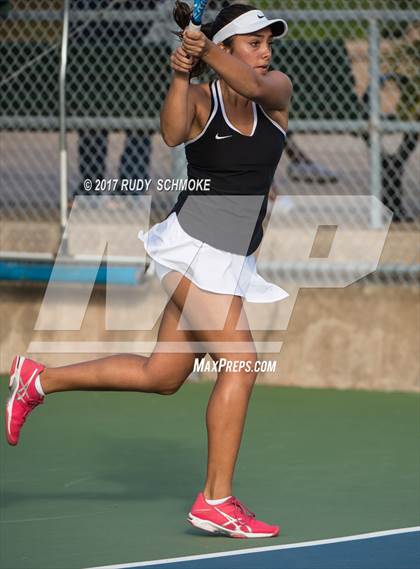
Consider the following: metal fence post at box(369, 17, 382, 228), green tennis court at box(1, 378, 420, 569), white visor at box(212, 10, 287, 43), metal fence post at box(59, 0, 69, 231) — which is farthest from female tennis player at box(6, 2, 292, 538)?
metal fence post at box(59, 0, 69, 231)

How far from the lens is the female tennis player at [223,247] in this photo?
19.5 ft

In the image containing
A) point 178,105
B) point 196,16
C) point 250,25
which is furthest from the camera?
point 250,25

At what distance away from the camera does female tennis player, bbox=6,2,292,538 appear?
5949mm

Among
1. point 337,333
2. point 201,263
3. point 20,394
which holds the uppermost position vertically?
point 201,263

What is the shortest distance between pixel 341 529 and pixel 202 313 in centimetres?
108

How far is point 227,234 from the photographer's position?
607 cm

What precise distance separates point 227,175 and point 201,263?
0.39 metres

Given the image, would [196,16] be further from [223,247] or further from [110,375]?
[110,375]

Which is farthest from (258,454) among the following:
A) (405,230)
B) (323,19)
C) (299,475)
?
(323,19)

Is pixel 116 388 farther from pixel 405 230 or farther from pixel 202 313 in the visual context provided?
pixel 405 230

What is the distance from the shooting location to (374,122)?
9461 mm

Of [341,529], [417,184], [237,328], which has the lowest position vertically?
[417,184]

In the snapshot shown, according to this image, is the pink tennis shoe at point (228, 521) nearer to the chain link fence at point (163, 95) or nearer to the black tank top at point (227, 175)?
the black tank top at point (227, 175)

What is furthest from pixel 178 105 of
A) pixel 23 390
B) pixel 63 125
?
pixel 63 125
